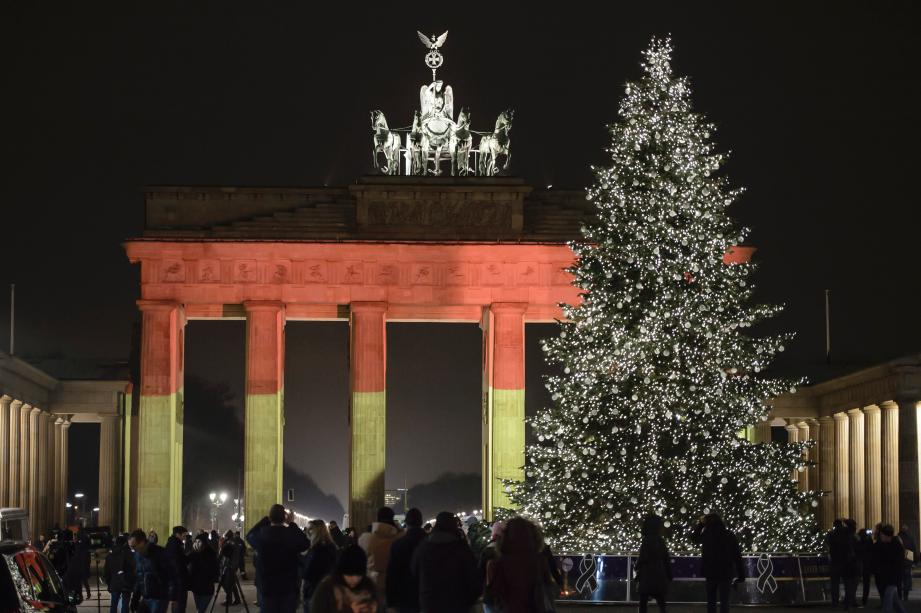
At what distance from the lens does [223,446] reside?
484 feet

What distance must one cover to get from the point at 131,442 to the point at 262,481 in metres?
15.3

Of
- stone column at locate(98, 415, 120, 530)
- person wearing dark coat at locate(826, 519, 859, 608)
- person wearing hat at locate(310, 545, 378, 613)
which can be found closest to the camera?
person wearing hat at locate(310, 545, 378, 613)

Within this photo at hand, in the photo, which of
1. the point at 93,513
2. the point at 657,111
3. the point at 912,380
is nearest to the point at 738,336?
the point at 657,111

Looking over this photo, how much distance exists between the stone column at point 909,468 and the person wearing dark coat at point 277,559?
170 ft

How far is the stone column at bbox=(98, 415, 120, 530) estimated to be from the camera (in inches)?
3910

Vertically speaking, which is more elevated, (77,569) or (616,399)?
(616,399)

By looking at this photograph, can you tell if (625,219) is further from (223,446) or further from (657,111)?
(223,446)

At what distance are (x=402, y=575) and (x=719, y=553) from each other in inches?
419

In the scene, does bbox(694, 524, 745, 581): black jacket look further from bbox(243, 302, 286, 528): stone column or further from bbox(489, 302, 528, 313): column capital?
bbox(489, 302, 528, 313): column capital

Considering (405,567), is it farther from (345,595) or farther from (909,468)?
(909,468)

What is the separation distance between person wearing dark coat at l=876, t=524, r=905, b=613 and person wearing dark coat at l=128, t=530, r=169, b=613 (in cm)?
1500

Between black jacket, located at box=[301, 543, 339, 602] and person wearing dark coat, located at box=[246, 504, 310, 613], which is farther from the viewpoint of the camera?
black jacket, located at box=[301, 543, 339, 602]

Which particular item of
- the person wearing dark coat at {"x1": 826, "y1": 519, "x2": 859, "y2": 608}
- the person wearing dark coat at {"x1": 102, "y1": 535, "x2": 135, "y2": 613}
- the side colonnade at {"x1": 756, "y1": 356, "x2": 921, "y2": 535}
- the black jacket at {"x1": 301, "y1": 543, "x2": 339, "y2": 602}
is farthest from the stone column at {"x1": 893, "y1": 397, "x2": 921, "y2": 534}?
the black jacket at {"x1": 301, "y1": 543, "x2": 339, "y2": 602}

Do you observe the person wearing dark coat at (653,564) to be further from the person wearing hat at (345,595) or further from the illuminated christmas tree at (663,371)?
the person wearing hat at (345,595)
